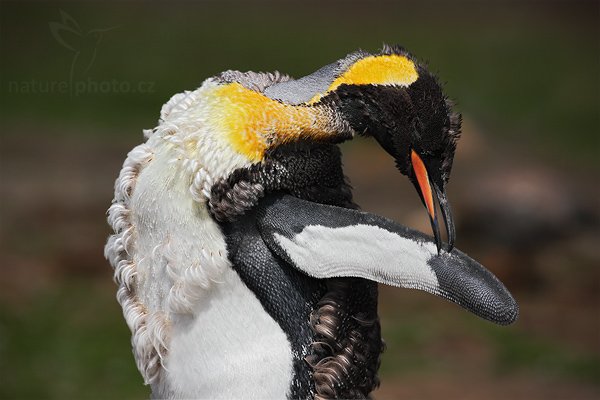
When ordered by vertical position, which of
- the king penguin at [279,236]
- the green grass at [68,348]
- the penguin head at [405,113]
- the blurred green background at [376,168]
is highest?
the blurred green background at [376,168]

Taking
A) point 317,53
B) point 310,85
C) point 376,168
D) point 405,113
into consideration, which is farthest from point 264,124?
point 317,53

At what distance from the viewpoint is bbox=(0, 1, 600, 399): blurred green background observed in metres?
5.05

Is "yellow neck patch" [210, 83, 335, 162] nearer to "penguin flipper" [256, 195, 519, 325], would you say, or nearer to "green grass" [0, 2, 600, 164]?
"penguin flipper" [256, 195, 519, 325]

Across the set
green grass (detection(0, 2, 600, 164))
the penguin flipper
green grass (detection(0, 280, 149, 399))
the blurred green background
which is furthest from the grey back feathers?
green grass (detection(0, 2, 600, 164))

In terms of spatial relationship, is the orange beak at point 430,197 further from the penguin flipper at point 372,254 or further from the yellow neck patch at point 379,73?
the yellow neck patch at point 379,73

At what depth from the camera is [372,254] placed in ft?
6.00

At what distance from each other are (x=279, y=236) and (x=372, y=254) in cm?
18

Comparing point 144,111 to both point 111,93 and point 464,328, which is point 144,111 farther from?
point 464,328

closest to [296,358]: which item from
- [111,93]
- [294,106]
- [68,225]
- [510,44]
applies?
[294,106]

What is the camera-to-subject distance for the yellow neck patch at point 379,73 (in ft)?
5.82

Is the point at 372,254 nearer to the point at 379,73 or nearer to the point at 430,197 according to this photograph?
the point at 430,197

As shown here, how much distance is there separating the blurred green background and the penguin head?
1.01 metres

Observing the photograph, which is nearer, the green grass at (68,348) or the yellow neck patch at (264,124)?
the yellow neck patch at (264,124)

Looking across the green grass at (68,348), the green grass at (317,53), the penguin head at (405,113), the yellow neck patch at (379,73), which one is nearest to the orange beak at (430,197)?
the penguin head at (405,113)
